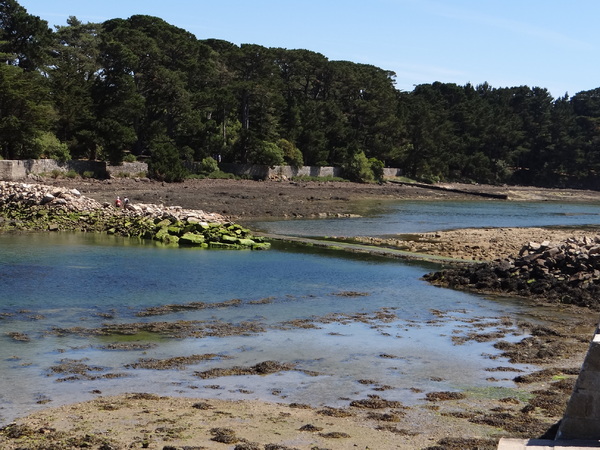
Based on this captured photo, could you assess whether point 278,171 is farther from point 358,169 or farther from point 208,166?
point 358,169

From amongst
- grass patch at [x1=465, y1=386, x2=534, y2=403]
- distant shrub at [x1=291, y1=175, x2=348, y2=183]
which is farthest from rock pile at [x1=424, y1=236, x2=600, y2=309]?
distant shrub at [x1=291, y1=175, x2=348, y2=183]

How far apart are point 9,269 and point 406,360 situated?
700 inches

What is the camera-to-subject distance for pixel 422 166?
12694 centimetres

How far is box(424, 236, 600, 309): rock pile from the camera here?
28120 millimetres

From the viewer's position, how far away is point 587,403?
10.5 meters

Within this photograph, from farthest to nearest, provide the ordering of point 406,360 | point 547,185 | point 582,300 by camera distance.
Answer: point 547,185 → point 582,300 → point 406,360

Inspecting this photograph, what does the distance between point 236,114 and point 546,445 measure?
90320 mm

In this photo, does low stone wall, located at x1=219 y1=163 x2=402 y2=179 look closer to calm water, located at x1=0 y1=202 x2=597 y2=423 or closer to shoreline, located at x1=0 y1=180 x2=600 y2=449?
calm water, located at x1=0 y1=202 x2=597 y2=423

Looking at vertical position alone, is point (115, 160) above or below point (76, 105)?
below

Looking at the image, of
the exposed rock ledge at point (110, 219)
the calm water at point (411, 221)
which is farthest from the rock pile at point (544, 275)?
the calm water at point (411, 221)

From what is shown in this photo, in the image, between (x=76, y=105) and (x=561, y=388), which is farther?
(x=76, y=105)

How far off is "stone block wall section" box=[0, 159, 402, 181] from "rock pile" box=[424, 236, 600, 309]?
1588 inches

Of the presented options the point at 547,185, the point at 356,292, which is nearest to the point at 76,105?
the point at 356,292

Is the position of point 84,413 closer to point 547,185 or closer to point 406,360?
point 406,360
